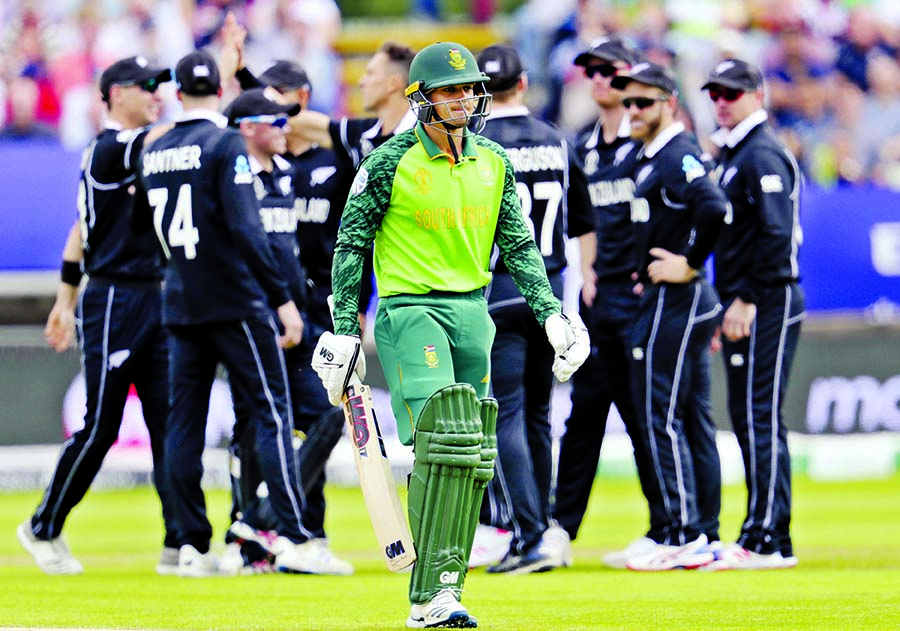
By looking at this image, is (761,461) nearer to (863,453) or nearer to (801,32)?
(863,453)

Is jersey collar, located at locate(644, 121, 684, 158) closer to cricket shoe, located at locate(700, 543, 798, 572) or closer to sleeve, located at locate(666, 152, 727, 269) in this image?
sleeve, located at locate(666, 152, 727, 269)

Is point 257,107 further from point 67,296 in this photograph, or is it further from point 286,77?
point 67,296

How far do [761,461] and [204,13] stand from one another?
11790 mm

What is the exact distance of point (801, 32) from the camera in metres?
19.8

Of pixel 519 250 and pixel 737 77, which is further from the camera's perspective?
pixel 737 77

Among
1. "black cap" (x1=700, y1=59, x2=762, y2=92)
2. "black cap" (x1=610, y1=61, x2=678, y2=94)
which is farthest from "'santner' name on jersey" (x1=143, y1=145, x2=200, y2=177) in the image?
"black cap" (x1=700, y1=59, x2=762, y2=92)

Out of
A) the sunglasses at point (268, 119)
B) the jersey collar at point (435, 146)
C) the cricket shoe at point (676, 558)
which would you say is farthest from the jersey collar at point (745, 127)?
the jersey collar at point (435, 146)

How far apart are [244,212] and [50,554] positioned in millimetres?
2306

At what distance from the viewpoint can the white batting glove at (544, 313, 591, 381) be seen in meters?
6.41

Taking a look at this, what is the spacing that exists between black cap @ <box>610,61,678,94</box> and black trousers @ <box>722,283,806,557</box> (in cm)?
132

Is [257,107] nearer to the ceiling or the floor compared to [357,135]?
nearer to the ceiling

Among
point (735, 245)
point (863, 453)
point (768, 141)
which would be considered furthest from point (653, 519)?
point (863, 453)

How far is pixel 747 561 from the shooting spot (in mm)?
9430

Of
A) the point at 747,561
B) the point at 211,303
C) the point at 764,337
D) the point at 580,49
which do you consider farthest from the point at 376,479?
the point at 580,49
